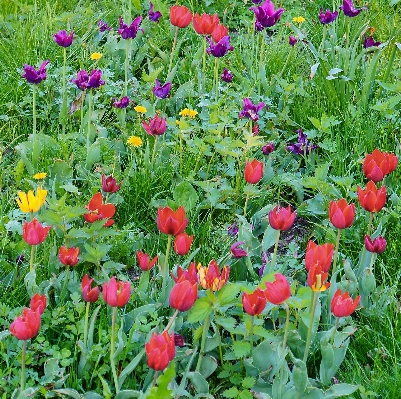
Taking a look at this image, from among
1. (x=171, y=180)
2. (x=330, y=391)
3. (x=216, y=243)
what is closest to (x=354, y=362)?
(x=330, y=391)

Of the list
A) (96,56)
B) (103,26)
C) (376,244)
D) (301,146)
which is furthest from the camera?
(103,26)

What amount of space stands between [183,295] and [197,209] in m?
1.00

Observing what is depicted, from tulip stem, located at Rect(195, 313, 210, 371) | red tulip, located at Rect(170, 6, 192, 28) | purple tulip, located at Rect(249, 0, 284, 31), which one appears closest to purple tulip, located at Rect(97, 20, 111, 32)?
red tulip, located at Rect(170, 6, 192, 28)

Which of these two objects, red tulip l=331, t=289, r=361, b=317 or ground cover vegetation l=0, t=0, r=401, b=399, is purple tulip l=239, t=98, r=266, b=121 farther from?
red tulip l=331, t=289, r=361, b=317

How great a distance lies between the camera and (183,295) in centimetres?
169

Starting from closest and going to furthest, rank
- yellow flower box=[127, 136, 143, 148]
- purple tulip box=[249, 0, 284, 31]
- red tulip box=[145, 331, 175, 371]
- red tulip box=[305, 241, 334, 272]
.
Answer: red tulip box=[145, 331, 175, 371] → red tulip box=[305, 241, 334, 272] → yellow flower box=[127, 136, 143, 148] → purple tulip box=[249, 0, 284, 31]

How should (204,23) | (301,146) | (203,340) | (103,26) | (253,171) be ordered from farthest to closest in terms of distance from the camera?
(103,26) → (204,23) → (301,146) → (253,171) → (203,340)

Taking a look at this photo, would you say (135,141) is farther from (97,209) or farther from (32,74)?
(97,209)

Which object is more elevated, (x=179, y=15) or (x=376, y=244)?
(x=179, y=15)

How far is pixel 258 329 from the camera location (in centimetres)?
191

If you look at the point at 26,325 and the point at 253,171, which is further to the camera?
the point at 253,171

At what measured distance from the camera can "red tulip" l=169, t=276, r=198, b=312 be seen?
5.56 ft

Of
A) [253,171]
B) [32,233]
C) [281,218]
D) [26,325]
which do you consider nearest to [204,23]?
[253,171]

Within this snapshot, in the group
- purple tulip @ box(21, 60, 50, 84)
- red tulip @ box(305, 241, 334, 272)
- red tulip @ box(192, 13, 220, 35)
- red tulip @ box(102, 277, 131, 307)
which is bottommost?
red tulip @ box(102, 277, 131, 307)
